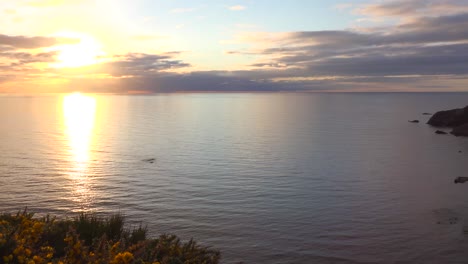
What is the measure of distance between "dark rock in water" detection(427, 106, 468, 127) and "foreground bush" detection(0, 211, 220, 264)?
328ft

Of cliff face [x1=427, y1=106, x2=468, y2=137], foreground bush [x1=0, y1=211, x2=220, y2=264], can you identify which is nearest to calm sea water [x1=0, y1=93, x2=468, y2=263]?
foreground bush [x1=0, y1=211, x2=220, y2=264]

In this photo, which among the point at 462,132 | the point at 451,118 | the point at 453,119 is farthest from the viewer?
the point at 451,118

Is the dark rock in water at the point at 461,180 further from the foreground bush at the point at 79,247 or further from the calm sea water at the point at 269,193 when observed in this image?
the foreground bush at the point at 79,247

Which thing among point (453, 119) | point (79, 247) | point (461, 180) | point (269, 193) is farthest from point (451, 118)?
point (79, 247)

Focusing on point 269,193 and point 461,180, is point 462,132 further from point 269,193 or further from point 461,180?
point 269,193

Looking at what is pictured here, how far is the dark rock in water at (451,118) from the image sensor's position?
10081 cm

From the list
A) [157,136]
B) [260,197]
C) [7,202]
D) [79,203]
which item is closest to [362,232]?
[260,197]

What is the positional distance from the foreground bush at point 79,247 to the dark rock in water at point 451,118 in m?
100.0

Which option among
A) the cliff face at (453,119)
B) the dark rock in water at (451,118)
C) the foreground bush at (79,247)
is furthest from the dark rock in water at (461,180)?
the dark rock in water at (451,118)

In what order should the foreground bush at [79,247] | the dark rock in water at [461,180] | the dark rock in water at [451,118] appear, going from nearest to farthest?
the foreground bush at [79,247] < the dark rock in water at [461,180] < the dark rock in water at [451,118]

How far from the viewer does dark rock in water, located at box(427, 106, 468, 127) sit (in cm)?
10081

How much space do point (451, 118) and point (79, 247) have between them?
366 feet

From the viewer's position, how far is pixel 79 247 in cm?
1187

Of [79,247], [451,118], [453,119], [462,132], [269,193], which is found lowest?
[269,193]
